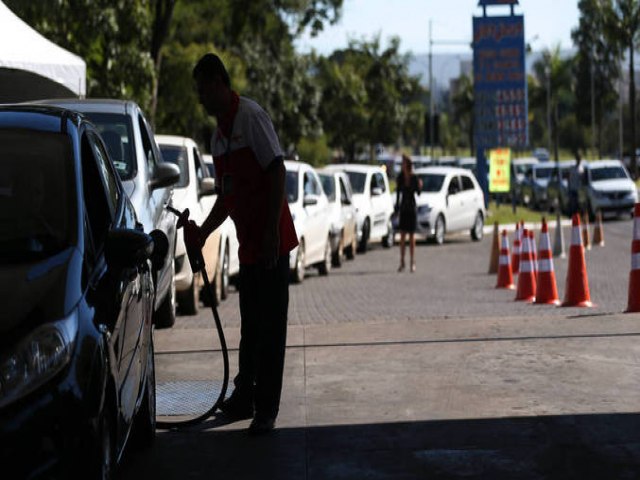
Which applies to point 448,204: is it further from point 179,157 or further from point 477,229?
point 179,157

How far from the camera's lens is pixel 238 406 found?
834 centimetres

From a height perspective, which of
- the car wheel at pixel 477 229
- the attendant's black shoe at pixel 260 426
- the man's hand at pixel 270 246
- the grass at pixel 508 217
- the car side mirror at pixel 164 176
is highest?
the car side mirror at pixel 164 176

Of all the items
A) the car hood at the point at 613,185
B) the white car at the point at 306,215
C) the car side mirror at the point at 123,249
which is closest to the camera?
the car side mirror at the point at 123,249

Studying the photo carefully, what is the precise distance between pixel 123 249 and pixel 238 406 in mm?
2577

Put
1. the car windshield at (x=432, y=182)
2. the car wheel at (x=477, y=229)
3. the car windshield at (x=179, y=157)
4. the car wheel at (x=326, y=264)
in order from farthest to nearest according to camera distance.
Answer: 1. the car wheel at (x=477, y=229)
2. the car windshield at (x=432, y=182)
3. the car wheel at (x=326, y=264)
4. the car windshield at (x=179, y=157)

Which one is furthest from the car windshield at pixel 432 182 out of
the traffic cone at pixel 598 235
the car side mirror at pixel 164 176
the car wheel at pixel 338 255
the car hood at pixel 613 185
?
the car side mirror at pixel 164 176

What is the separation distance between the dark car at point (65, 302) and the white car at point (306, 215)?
1416cm

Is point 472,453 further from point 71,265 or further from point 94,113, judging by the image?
point 94,113

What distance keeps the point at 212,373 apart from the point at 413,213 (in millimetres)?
15103

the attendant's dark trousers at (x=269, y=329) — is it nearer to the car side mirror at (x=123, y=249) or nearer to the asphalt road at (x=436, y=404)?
the asphalt road at (x=436, y=404)

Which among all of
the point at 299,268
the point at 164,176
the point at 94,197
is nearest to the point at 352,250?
the point at 299,268

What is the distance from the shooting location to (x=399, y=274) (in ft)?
80.2

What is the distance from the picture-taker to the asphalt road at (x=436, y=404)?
7.11m

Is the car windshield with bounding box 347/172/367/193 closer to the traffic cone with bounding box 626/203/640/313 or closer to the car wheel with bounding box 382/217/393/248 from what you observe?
the car wheel with bounding box 382/217/393/248
